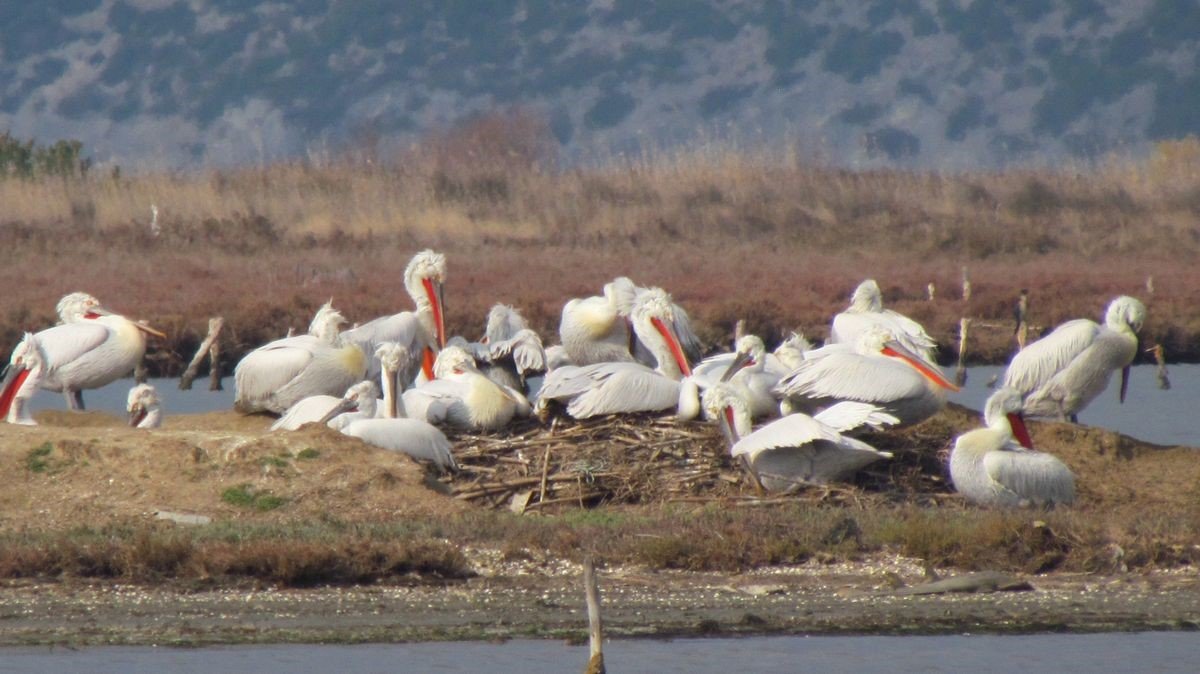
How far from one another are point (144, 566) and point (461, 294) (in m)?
16.9


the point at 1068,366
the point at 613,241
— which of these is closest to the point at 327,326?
the point at 1068,366

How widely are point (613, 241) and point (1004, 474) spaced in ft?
71.4

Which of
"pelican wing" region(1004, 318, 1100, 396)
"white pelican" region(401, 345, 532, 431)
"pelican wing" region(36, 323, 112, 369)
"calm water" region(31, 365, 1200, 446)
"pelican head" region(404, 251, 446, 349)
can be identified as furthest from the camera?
"calm water" region(31, 365, 1200, 446)

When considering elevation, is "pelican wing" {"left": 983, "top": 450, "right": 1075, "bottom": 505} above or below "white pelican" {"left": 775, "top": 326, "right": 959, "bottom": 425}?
below

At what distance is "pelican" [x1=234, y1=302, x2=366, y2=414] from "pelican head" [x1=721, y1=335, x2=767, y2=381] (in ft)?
8.05

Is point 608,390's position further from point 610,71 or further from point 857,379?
point 610,71

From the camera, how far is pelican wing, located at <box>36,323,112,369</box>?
44.5 feet

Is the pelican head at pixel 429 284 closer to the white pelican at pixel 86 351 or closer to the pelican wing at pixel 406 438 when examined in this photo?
the white pelican at pixel 86 351

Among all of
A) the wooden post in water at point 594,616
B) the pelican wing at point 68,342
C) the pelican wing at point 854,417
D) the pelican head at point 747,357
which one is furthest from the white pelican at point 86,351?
the wooden post in water at point 594,616

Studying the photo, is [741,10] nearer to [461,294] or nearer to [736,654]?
[461,294]

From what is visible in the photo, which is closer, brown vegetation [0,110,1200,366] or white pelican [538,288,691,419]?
white pelican [538,288,691,419]

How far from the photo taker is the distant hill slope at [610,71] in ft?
234

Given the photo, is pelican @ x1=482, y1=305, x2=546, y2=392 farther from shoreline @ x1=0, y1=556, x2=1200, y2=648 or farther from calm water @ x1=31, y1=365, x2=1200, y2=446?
shoreline @ x1=0, y1=556, x2=1200, y2=648

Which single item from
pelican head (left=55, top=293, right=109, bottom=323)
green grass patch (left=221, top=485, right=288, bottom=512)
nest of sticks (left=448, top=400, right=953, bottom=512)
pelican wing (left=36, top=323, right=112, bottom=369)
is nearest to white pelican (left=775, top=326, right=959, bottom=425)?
nest of sticks (left=448, top=400, right=953, bottom=512)
